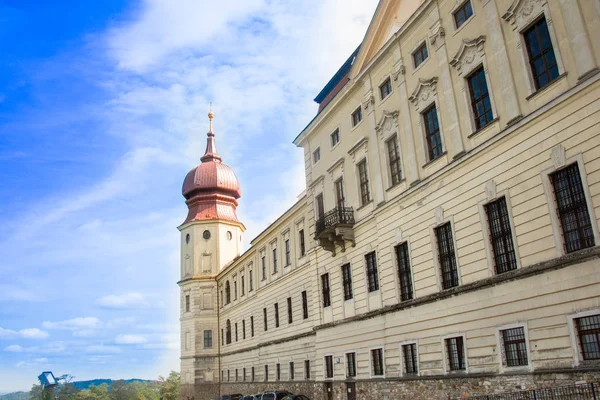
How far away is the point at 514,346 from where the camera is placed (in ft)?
58.7

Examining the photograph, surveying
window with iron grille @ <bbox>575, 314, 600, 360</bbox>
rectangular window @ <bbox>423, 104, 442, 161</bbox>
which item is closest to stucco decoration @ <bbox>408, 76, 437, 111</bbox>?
rectangular window @ <bbox>423, 104, 442, 161</bbox>

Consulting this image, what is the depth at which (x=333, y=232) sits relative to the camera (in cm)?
2895

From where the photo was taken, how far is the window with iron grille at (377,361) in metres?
25.6

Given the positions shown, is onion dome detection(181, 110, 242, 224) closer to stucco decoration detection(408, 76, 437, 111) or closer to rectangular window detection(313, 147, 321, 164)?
rectangular window detection(313, 147, 321, 164)

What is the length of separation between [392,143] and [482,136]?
6492 millimetres

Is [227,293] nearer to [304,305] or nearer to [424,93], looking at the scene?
[304,305]

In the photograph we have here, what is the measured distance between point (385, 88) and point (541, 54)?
9662 millimetres

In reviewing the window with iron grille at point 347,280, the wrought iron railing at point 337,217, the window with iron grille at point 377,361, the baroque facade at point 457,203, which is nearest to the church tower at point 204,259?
the baroque facade at point 457,203

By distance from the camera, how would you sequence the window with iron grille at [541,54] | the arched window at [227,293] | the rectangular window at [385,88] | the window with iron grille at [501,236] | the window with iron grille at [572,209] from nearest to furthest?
the window with iron grille at [572,209]
the window with iron grille at [541,54]
the window with iron grille at [501,236]
the rectangular window at [385,88]
the arched window at [227,293]

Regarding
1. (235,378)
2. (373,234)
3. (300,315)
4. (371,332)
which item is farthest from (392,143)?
(235,378)

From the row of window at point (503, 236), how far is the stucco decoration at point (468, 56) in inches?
199

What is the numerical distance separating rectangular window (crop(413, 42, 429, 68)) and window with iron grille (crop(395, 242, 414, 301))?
763 cm

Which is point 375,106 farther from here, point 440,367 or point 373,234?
point 440,367

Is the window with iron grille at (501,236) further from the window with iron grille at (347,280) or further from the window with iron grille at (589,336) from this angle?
the window with iron grille at (347,280)
